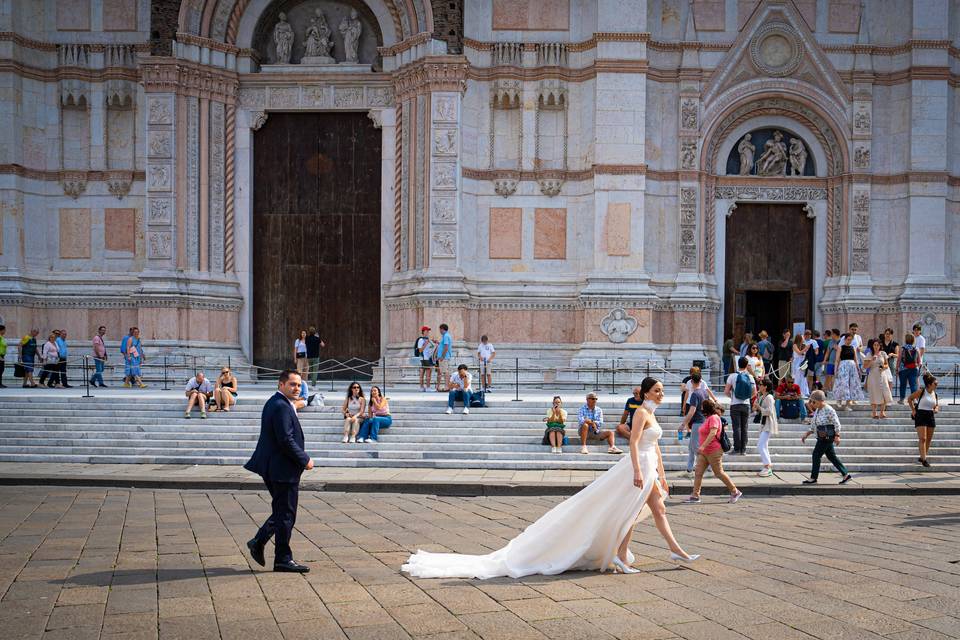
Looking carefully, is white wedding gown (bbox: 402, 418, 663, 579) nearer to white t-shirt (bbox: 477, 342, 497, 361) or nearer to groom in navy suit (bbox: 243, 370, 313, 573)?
groom in navy suit (bbox: 243, 370, 313, 573)

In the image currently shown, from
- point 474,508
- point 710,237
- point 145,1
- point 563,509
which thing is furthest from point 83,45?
point 563,509

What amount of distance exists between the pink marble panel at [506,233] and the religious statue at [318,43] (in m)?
6.32

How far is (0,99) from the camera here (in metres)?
25.2

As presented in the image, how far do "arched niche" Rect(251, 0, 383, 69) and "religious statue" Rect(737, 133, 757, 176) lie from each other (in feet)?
33.6

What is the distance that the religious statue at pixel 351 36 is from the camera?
26188mm

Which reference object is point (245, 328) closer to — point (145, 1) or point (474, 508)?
point (145, 1)

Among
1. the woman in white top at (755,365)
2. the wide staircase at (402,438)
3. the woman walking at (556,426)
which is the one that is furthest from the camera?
the woman in white top at (755,365)

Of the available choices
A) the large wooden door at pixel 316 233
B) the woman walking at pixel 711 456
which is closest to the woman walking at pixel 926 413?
the woman walking at pixel 711 456

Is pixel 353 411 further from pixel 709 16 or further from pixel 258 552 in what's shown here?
pixel 709 16

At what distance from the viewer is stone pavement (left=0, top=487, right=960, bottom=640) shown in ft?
21.8

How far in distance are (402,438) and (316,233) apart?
415 inches

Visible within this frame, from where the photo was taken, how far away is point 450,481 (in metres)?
14.5

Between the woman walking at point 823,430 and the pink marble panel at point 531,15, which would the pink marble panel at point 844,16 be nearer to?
the pink marble panel at point 531,15

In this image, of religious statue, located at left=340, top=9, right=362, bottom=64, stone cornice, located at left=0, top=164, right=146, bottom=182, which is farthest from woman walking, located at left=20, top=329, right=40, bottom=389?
religious statue, located at left=340, top=9, right=362, bottom=64
